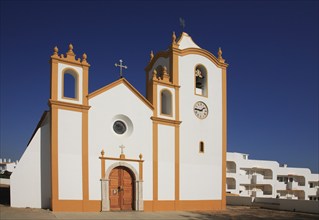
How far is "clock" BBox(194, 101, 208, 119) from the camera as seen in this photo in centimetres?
2206

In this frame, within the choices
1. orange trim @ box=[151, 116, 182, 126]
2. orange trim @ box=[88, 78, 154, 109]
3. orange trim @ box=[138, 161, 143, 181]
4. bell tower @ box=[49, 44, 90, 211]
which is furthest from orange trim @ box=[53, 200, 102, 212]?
orange trim @ box=[151, 116, 182, 126]

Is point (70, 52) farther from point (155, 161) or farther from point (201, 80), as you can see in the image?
point (201, 80)

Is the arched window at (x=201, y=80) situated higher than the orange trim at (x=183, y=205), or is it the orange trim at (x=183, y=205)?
the arched window at (x=201, y=80)

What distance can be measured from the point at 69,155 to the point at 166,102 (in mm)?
7446

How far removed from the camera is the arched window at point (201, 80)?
2281cm

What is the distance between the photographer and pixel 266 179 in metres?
49.1

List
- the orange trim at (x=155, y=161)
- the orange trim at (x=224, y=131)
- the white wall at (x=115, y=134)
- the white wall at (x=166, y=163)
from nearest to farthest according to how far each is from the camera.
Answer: the white wall at (x=115, y=134) → the orange trim at (x=155, y=161) → the white wall at (x=166, y=163) → the orange trim at (x=224, y=131)

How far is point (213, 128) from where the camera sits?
74.1 feet

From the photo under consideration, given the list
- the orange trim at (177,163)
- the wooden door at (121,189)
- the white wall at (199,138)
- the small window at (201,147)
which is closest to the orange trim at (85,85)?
the wooden door at (121,189)

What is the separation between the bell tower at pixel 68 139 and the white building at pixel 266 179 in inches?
1175

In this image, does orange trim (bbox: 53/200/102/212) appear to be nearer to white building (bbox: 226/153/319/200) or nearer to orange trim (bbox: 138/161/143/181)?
orange trim (bbox: 138/161/143/181)

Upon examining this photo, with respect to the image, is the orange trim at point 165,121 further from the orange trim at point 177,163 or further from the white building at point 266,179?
the white building at point 266,179

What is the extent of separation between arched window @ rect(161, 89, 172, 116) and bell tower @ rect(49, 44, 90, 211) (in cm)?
543

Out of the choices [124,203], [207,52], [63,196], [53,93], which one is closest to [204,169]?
[124,203]
